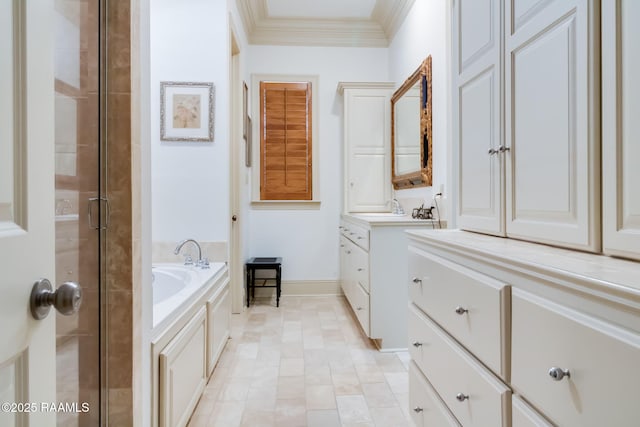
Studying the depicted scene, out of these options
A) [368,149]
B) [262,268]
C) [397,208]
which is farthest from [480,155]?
[262,268]

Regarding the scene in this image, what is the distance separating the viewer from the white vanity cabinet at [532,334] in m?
0.61

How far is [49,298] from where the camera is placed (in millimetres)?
675

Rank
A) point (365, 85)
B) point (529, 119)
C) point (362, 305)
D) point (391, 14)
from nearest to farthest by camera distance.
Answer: point (529, 119) → point (362, 305) → point (391, 14) → point (365, 85)

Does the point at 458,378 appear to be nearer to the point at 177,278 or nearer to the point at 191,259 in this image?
the point at 177,278

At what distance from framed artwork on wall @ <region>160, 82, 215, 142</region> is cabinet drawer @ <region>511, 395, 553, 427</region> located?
2533 mm

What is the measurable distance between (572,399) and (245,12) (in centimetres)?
406

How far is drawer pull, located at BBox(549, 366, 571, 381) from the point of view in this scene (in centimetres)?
70

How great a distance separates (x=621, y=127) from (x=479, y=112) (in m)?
0.67

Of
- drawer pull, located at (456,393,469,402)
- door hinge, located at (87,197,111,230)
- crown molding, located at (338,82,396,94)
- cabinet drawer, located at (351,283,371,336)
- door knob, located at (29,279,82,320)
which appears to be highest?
crown molding, located at (338,82,396,94)

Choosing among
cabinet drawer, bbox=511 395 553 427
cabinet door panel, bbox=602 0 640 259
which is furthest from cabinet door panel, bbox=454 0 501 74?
cabinet drawer, bbox=511 395 553 427

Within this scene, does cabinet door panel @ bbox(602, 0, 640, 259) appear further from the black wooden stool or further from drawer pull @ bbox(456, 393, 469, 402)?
the black wooden stool

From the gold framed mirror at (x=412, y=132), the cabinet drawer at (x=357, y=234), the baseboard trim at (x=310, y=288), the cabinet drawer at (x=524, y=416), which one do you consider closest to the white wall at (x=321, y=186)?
the baseboard trim at (x=310, y=288)

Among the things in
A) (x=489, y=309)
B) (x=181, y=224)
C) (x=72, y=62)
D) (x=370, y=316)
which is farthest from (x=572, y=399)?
(x=181, y=224)

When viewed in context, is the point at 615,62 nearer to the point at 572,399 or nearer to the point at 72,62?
the point at 572,399
